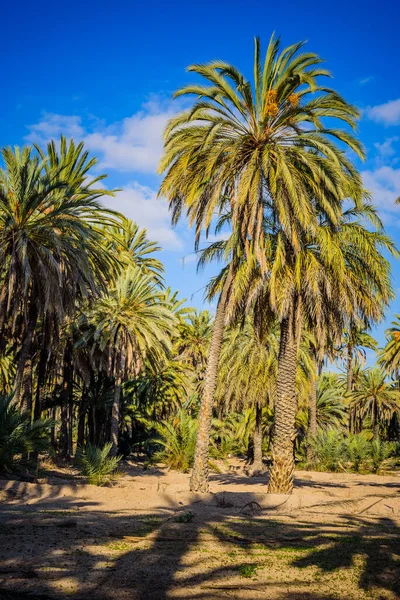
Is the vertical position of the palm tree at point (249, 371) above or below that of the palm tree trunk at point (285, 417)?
above

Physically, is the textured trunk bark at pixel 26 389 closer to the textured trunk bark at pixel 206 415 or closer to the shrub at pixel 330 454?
the textured trunk bark at pixel 206 415

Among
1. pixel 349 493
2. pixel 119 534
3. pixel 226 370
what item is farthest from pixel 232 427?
pixel 119 534

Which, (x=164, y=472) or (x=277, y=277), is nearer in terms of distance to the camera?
(x=277, y=277)

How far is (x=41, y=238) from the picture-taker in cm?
1652

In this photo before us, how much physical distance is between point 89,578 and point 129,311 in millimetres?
18032

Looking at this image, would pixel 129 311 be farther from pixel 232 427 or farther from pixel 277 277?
pixel 232 427

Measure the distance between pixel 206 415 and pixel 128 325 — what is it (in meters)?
8.67

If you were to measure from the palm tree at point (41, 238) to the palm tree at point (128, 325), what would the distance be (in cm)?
432

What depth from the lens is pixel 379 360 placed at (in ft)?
140

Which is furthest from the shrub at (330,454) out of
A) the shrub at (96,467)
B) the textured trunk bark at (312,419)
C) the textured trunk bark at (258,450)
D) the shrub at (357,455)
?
the shrub at (96,467)

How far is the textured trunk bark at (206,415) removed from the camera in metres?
14.1

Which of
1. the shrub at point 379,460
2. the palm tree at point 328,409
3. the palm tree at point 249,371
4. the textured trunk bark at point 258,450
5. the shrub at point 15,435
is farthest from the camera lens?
the palm tree at point 328,409

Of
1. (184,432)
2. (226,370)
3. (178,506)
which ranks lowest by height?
(178,506)

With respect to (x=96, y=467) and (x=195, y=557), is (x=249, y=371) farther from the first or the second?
(x=195, y=557)
